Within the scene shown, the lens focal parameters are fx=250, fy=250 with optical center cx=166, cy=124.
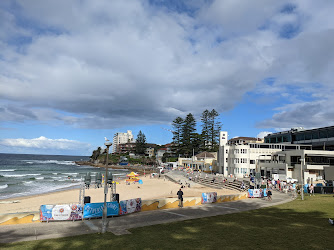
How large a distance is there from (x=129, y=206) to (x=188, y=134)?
87.5 metres

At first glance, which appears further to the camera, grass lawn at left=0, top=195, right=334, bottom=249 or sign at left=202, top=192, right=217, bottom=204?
sign at left=202, top=192, right=217, bottom=204

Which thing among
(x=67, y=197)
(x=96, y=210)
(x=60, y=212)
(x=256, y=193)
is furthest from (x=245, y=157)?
(x=60, y=212)

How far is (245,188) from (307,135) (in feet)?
148

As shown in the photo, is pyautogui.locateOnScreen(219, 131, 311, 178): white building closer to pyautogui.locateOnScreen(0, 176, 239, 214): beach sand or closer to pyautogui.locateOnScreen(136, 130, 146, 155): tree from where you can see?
pyautogui.locateOnScreen(0, 176, 239, 214): beach sand

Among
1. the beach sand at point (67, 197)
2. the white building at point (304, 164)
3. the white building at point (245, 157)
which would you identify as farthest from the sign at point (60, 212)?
the white building at point (245, 157)

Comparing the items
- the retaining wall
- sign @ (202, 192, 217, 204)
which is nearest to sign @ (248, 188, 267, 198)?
the retaining wall

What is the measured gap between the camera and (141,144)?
14762 centimetres

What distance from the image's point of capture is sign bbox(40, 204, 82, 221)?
54.0ft

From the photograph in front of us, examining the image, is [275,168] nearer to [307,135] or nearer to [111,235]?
[307,135]

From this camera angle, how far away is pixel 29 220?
16203 mm

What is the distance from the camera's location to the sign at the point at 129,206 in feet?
61.2

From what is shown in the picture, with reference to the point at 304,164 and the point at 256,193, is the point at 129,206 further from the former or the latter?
the point at 304,164

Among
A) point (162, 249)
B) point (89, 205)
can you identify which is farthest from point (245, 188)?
point (162, 249)

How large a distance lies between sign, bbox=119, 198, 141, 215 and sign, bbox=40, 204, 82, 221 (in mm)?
2960
